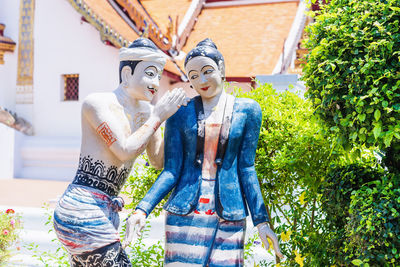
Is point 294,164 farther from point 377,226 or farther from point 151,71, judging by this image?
point 151,71

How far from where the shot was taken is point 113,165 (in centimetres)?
227

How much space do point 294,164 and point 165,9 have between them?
29.9ft

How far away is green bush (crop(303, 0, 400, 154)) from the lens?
2.14 m

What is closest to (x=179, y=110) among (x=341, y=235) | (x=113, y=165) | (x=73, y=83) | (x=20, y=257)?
(x=113, y=165)

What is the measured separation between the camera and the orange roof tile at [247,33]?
8930mm

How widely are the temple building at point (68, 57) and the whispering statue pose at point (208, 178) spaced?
6.63 m

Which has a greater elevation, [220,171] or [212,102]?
[212,102]

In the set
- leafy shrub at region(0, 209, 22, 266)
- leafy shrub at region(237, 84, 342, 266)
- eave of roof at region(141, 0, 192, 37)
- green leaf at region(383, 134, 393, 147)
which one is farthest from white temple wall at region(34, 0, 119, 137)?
green leaf at region(383, 134, 393, 147)

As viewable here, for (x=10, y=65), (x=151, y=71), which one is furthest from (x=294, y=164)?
(x=10, y=65)

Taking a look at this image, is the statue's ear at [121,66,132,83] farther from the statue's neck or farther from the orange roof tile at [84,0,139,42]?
the orange roof tile at [84,0,139,42]

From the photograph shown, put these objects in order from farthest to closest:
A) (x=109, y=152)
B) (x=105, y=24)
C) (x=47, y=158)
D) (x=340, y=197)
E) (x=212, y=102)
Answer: (x=47, y=158) → (x=105, y=24) → (x=340, y=197) → (x=212, y=102) → (x=109, y=152)

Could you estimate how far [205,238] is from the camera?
7.17 ft

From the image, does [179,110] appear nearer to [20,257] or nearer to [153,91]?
[153,91]

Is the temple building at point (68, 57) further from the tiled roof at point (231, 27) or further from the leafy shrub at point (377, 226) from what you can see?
the leafy shrub at point (377, 226)
